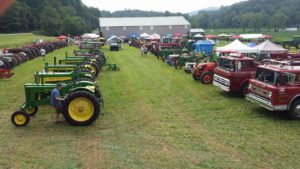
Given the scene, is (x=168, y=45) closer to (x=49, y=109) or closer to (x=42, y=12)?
(x=49, y=109)

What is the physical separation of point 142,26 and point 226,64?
74135mm

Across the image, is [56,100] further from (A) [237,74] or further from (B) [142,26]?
(B) [142,26]

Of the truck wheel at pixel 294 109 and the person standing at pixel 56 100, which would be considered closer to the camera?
the person standing at pixel 56 100

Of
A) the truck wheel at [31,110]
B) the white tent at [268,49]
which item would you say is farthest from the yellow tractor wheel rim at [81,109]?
the white tent at [268,49]

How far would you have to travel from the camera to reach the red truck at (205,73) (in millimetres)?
17750

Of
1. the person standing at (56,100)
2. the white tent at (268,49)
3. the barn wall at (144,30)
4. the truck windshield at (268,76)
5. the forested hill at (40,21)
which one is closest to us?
the person standing at (56,100)

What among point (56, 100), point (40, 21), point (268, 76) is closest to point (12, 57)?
point (56, 100)

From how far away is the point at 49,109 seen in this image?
11836mm

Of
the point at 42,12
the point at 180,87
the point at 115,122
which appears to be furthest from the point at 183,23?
the point at 115,122

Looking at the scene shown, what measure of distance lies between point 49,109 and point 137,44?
138 feet

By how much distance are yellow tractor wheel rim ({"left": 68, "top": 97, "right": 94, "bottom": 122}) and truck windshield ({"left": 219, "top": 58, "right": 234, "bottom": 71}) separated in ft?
21.8

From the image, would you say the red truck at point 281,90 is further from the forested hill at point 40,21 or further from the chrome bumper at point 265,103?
the forested hill at point 40,21

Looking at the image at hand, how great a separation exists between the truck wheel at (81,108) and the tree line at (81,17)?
48.5m

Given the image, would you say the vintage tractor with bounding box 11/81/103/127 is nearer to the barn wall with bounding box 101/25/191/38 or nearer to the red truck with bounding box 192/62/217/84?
the red truck with bounding box 192/62/217/84
